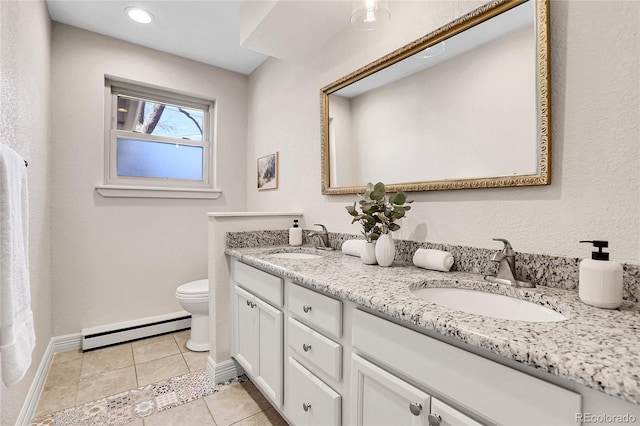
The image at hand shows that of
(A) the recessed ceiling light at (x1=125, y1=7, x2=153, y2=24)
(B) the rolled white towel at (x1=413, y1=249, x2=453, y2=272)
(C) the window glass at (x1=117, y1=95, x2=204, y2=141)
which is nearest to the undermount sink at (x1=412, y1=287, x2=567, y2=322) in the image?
(B) the rolled white towel at (x1=413, y1=249, x2=453, y2=272)

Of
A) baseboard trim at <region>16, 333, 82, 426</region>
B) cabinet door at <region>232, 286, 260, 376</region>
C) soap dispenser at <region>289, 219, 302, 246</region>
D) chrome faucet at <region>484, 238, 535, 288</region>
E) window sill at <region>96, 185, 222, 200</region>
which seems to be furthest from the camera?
window sill at <region>96, 185, 222, 200</region>

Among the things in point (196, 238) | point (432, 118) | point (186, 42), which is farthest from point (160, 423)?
point (186, 42)

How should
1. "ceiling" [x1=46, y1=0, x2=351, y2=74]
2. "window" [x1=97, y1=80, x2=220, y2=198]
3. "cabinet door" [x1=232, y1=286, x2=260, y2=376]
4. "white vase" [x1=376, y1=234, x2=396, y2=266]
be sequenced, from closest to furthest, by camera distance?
"white vase" [x1=376, y1=234, x2=396, y2=266]
"cabinet door" [x1=232, y1=286, x2=260, y2=376]
"ceiling" [x1=46, y1=0, x2=351, y2=74]
"window" [x1=97, y1=80, x2=220, y2=198]

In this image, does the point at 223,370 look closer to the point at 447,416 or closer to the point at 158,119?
the point at 447,416

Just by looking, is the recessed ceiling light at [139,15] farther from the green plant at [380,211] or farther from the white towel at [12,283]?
the green plant at [380,211]

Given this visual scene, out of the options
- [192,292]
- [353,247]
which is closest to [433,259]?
[353,247]

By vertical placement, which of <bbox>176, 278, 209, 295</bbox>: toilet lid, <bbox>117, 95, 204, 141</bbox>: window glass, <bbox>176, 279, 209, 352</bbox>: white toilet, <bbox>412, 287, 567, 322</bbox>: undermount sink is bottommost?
<bbox>176, 279, 209, 352</bbox>: white toilet

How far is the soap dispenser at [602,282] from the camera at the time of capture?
2.37 feet

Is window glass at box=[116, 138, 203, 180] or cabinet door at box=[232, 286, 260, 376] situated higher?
window glass at box=[116, 138, 203, 180]

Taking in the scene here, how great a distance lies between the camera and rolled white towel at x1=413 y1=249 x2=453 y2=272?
1.18m

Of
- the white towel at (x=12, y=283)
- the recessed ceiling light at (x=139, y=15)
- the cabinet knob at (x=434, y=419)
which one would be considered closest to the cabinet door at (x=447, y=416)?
the cabinet knob at (x=434, y=419)

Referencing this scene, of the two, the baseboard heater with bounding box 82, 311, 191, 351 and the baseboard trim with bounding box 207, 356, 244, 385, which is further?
the baseboard heater with bounding box 82, 311, 191, 351

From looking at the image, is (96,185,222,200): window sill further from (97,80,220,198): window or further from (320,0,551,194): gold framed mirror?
(320,0,551,194): gold framed mirror

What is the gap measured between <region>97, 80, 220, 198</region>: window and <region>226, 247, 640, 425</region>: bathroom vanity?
67.3 inches
